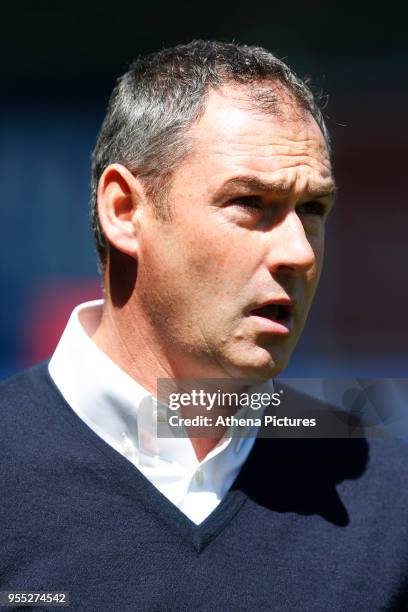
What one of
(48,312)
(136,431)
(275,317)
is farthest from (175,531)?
(48,312)

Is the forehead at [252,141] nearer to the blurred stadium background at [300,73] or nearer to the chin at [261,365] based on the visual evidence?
the chin at [261,365]

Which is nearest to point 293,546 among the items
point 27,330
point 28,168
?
point 27,330

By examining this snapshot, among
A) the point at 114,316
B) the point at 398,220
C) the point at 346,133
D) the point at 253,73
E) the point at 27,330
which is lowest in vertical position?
the point at 27,330

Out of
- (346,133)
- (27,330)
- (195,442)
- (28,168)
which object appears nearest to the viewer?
(195,442)

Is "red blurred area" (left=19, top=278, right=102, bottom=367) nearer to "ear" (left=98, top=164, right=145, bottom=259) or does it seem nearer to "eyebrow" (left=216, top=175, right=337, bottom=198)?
"ear" (left=98, top=164, right=145, bottom=259)

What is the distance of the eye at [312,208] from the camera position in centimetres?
167

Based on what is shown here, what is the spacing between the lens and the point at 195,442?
168 centimetres

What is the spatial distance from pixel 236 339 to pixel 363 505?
Result: 17.8 inches

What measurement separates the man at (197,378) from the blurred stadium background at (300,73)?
3.51 metres

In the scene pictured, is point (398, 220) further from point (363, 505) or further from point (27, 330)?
point (363, 505)

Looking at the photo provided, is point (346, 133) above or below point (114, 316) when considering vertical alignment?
below

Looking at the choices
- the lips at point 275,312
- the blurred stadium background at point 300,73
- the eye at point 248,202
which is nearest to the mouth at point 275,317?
the lips at point 275,312

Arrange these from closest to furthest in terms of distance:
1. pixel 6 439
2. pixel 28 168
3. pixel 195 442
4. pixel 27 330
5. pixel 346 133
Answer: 1. pixel 6 439
2. pixel 195 442
3. pixel 27 330
4. pixel 28 168
5. pixel 346 133

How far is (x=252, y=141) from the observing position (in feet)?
5.28
